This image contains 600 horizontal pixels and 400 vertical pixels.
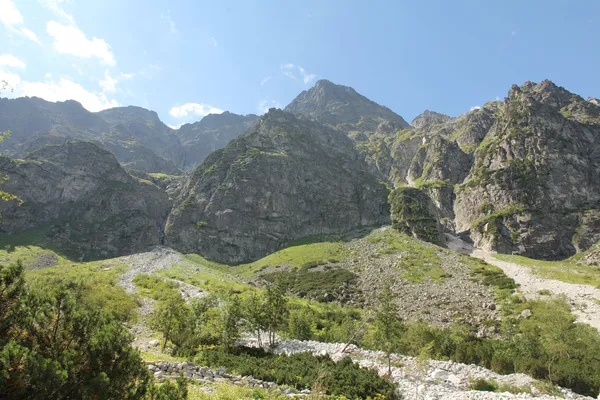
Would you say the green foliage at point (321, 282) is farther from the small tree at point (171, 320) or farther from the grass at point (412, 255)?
the small tree at point (171, 320)

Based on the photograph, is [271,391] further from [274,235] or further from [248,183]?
[248,183]

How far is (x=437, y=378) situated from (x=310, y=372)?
883 centimetres

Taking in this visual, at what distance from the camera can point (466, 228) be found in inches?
5906

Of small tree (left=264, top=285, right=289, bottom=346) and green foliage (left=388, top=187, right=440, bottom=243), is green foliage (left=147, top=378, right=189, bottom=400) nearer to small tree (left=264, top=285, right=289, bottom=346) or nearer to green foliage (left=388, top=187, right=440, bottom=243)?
small tree (left=264, top=285, right=289, bottom=346)

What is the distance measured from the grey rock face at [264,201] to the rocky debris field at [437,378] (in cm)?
10869

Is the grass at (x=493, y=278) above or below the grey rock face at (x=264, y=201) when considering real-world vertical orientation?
below

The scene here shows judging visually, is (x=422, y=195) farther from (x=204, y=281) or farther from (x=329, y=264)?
(x=204, y=281)

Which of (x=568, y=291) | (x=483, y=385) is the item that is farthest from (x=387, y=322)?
(x=568, y=291)

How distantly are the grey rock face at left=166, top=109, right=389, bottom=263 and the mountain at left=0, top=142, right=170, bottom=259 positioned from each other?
46.8 feet

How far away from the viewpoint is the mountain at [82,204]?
128 meters

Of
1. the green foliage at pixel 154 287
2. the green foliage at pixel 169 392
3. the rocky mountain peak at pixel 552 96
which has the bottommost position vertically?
the green foliage at pixel 154 287

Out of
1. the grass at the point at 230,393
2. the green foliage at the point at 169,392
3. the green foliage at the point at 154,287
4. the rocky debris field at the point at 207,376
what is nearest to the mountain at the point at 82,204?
the green foliage at the point at 154,287

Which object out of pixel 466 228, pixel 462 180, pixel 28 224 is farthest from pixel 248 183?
pixel 462 180

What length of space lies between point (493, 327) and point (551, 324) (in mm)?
8103
